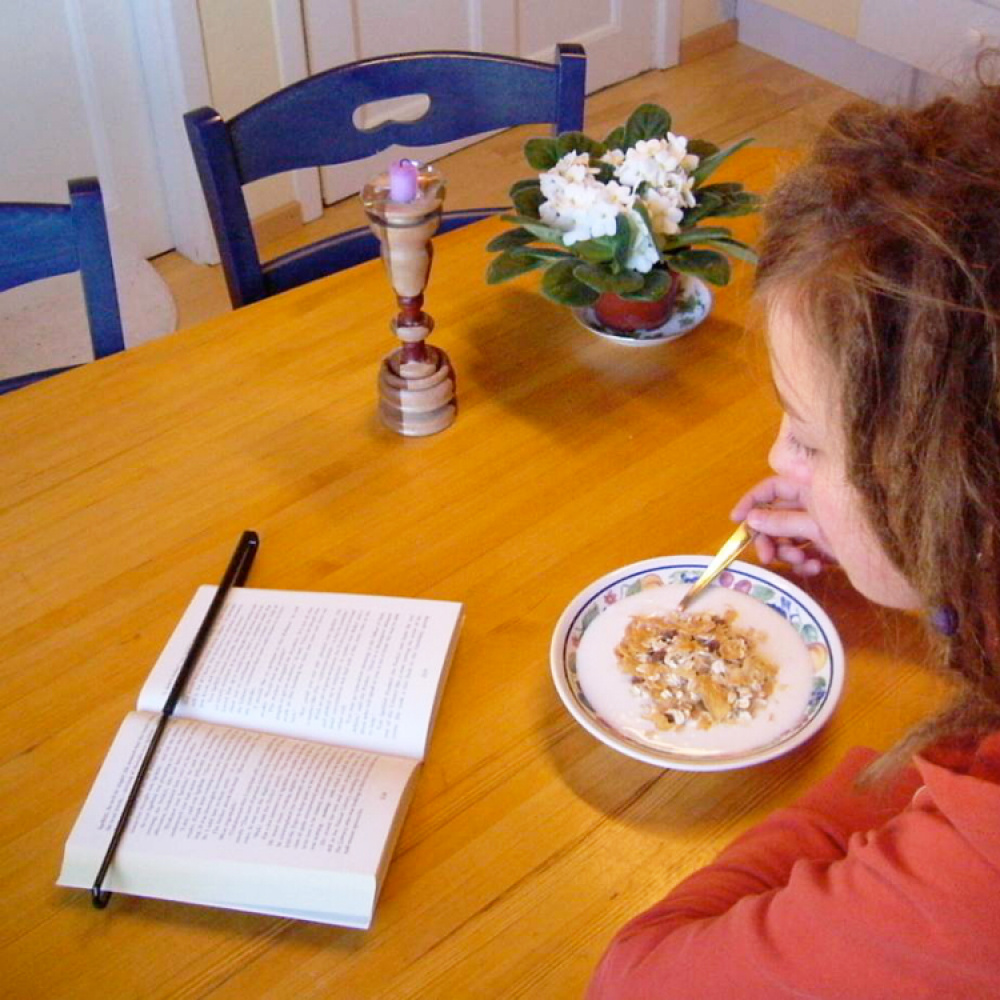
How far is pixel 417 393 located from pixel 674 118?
2.34 metres

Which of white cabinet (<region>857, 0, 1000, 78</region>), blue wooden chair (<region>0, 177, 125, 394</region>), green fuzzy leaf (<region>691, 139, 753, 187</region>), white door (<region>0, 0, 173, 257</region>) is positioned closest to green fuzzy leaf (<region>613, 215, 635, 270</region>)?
green fuzzy leaf (<region>691, 139, 753, 187</region>)

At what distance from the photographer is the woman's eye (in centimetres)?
80

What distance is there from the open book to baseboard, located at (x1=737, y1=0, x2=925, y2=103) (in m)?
2.76


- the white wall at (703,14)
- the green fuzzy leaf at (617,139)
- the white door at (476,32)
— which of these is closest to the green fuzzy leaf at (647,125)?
the green fuzzy leaf at (617,139)

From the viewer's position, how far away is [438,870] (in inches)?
33.1

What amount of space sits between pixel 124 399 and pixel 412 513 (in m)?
0.34

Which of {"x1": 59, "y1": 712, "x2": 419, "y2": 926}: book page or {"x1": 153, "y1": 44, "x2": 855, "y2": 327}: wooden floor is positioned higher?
{"x1": 59, "y1": 712, "x2": 419, "y2": 926}: book page

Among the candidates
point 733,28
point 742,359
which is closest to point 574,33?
point 733,28

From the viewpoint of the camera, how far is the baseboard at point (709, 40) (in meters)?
3.58

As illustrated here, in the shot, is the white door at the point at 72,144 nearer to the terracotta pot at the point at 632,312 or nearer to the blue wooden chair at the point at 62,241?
the blue wooden chair at the point at 62,241

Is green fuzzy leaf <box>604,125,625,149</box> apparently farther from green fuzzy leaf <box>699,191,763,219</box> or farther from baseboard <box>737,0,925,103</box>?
baseboard <box>737,0,925,103</box>

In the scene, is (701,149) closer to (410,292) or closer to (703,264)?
(703,264)

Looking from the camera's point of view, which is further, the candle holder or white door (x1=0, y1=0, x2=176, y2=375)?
white door (x1=0, y1=0, x2=176, y2=375)

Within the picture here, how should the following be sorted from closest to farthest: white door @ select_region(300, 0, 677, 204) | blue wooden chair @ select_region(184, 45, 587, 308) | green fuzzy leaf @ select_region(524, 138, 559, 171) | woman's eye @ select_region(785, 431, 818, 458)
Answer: woman's eye @ select_region(785, 431, 818, 458)
green fuzzy leaf @ select_region(524, 138, 559, 171)
blue wooden chair @ select_region(184, 45, 587, 308)
white door @ select_region(300, 0, 677, 204)
